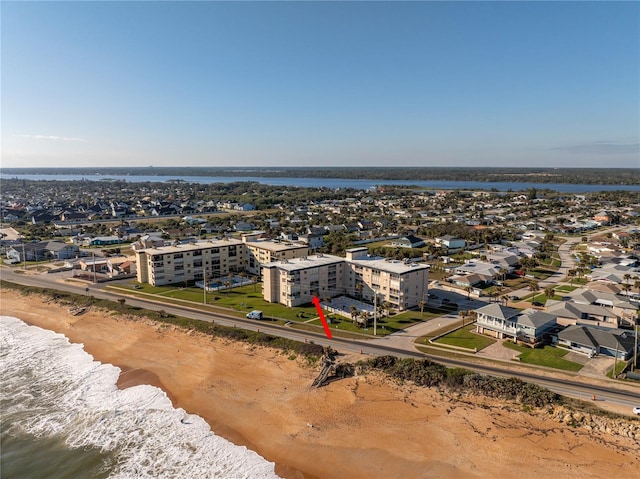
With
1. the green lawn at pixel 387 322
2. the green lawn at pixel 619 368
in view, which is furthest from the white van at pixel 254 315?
the green lawn at pixel 619 368

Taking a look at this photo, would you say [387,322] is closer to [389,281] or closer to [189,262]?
[389,281]

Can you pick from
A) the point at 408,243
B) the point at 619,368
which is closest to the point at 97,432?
the point at 619,368

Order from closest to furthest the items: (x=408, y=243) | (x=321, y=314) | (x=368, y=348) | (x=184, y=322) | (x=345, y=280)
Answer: (x=368, y=348)
(x=184, y=322)
(x=321, y=314)
(x=345, y=280)
(x=408, y=243)

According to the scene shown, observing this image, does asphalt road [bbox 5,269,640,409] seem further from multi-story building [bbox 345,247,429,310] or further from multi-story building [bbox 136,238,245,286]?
multi-story building [bbox 345,247,429,310]

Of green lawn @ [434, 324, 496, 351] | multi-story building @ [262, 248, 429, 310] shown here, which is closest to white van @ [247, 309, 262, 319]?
multi-story building @ [262, 248, 429, 310]

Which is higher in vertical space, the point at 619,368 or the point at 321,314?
the point at 321,314

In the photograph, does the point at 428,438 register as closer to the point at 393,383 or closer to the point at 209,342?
the point at 393,383

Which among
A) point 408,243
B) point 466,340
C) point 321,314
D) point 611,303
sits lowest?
point 466,340

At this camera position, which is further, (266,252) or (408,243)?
(408,243)
